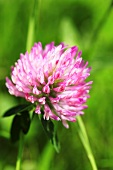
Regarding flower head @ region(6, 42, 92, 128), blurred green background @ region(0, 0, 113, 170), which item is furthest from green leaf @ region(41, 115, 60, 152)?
blurred green background @ region(0, 0, 113, 170)

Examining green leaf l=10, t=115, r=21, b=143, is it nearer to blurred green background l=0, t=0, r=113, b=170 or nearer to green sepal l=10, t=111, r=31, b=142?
green sepal l=10, t=111, r=31, b=142

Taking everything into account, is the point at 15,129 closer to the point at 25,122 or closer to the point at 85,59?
the point at 25,122

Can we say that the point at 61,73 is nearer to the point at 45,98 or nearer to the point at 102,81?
the point at 45,98

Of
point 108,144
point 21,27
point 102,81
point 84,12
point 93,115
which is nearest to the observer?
point 108,144

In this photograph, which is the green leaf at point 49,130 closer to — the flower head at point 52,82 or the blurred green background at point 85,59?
the flower head at point 52,82

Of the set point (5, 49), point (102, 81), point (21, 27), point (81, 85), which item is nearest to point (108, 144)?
point (102, 81)

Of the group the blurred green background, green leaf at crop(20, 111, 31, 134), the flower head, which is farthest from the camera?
the blurred green background
